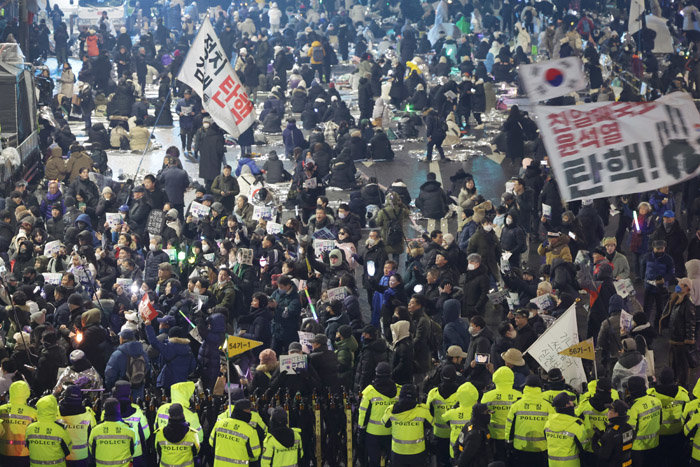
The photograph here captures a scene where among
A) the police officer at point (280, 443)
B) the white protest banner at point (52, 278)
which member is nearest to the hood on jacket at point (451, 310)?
the police officer at point (280, 443)

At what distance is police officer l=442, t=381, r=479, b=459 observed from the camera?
40.6 feet

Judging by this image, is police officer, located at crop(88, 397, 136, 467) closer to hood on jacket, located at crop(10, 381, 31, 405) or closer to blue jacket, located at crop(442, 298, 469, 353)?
hood on jacket, located at crop(10, 381, 31, 405)

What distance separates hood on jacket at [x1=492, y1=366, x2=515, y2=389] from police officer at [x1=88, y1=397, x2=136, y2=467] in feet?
12.2

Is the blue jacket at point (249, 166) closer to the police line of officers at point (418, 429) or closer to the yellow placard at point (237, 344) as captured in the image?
the yellow placard at point (237, 344)

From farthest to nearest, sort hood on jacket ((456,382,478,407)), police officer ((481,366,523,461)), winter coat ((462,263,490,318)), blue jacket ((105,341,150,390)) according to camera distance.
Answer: winter coat ((462,263,490,318)), blue jacket ((105,341,150,390)), police officer ((481,366,523,461)), hood on jacket ((456,382,478,407))

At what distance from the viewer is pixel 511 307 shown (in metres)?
16.9

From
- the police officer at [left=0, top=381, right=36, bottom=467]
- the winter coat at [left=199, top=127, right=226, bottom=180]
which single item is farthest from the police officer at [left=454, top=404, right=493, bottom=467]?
the winter coat at [left=199, top=127, right=226, bottom=180]

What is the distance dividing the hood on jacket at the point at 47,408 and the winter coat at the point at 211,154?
11.8 m

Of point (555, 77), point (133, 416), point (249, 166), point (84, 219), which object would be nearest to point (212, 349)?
point (133, 416)

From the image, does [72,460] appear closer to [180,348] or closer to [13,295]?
[180,348]

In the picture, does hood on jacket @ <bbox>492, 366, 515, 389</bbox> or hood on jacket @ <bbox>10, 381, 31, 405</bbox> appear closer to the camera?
hood on jacket @ <bbox>10, 381, 31, 405</bbox>

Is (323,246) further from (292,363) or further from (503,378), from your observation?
(503,378)

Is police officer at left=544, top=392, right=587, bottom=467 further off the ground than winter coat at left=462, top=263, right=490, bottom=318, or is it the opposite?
winter coat at left=462, top=263, right=490, bottom=318

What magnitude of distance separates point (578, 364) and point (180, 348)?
4.55 metres
